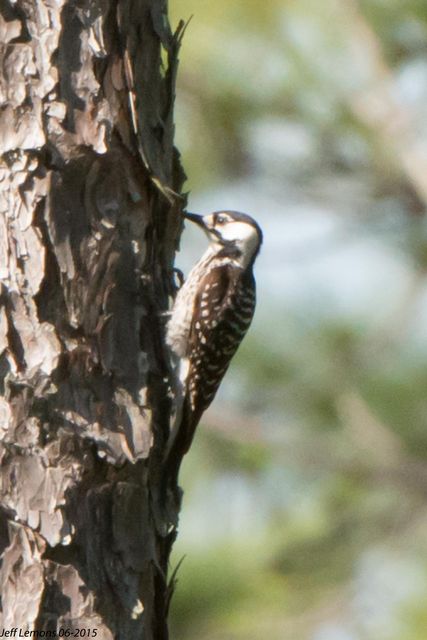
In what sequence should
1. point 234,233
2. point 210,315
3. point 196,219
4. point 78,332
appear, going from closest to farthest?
point 78,332, point 210,315, point 196,219, point 234,233

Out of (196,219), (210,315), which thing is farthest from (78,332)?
(196,219)

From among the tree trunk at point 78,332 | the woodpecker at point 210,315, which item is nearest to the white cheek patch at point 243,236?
the woodpecker at point 210,315

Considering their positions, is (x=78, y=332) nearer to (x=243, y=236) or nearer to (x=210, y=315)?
(x=210, y=315)

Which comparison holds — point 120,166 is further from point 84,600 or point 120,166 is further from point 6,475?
point 84,600

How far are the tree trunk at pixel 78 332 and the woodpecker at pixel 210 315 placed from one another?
1.05 ft

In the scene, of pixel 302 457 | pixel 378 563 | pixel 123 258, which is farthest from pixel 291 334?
pixel 123 258

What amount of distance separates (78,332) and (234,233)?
5.52 ft

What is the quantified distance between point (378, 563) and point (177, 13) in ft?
12.0

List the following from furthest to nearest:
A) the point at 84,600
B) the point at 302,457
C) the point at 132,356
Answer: the point at 302,457, the point at 132,356, the point at 84,600

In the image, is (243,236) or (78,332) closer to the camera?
(78,332)

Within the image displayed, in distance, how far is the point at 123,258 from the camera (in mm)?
3654

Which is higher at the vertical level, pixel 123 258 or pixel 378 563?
pixel 378 563

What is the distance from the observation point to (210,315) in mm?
4699

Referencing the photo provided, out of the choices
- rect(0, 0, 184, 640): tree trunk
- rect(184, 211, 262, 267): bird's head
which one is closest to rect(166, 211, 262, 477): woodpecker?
rect(184, 211, 262, 267): bird's head
